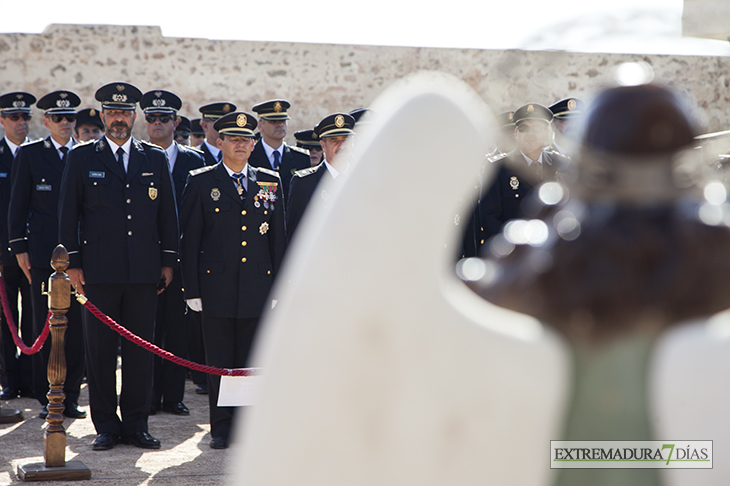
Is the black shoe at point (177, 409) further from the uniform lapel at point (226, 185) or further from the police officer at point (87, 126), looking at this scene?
the police officer at point (87, 126)

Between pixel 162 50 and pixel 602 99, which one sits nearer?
pixel 602 99

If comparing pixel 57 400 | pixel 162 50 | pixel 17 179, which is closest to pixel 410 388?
pixel 57 400

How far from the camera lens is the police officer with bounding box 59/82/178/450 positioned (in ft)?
14.6

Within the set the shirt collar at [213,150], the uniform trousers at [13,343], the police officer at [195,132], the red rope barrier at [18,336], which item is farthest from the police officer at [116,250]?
the police officer at [195,132]

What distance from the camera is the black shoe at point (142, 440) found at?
14.6 feet

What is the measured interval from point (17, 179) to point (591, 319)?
5257 millimetres

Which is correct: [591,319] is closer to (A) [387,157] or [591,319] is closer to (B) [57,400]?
(A) [387,157]

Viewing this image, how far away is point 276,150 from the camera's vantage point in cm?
690

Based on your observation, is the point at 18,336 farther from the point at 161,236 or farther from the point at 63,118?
the point at 63,118

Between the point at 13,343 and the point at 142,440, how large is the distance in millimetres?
1862

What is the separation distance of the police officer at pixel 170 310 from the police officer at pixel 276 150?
2.22 feet

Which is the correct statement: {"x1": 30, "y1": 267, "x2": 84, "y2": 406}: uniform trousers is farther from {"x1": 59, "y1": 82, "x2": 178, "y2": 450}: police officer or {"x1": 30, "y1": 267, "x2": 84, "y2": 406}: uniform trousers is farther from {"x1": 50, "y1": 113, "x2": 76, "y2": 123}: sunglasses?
{"x1": 50, "y1": 113, "x2": 76, "y2": 123}: sunglasses

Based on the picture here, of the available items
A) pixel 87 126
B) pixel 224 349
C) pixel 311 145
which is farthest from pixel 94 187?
pixel 311 145

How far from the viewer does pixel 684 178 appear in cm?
83
